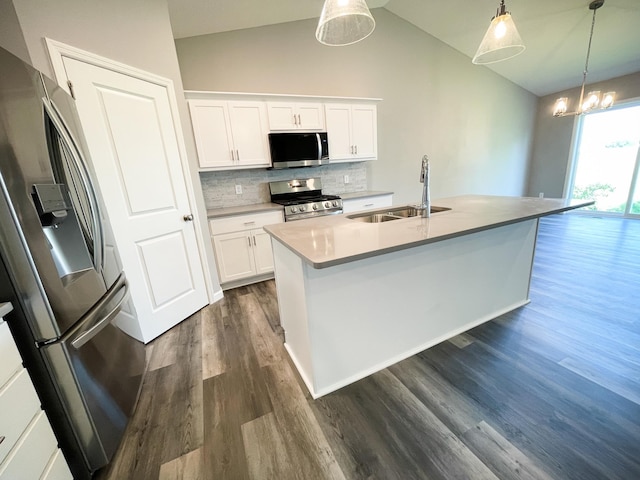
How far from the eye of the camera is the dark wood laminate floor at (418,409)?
3.69ft

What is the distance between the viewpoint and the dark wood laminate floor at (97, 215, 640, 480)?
113 cm

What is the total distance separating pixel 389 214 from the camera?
2143 millimetres

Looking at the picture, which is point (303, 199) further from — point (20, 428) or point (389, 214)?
point (20, 428)

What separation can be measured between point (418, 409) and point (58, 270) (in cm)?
179

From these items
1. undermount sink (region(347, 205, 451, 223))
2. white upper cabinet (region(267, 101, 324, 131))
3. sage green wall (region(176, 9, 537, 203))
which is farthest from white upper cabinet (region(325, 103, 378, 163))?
undermount sink (region(347, 205, 451, 223))

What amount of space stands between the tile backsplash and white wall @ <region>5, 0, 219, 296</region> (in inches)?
27.5

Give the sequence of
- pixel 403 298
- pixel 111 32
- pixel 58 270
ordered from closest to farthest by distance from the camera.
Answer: pixel 58 270 < pixel 403 298 < pixel 111 32

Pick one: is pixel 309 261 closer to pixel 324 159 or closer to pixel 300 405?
pixel 300 405

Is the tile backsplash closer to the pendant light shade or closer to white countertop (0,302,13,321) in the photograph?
the pendant light shade

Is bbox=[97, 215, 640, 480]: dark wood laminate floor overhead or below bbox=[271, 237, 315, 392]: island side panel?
below

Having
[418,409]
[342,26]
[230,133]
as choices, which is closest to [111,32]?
[230,133]

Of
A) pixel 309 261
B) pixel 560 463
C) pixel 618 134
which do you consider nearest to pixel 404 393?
pixel 560 463

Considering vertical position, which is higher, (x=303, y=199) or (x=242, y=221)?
(x=303, y=199)

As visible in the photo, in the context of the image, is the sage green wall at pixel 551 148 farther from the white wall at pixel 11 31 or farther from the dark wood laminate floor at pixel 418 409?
the white wall at pixel 11 31
